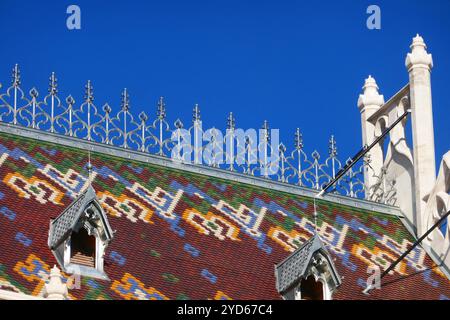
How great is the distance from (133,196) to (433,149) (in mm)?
8119

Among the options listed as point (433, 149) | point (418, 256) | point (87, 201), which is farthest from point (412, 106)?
point (87, 201)

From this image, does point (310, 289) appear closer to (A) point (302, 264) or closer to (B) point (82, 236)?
(A) point (302, 264)

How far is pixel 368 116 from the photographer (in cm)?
4653

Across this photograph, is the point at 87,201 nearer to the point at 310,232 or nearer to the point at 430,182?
the point at 310,232

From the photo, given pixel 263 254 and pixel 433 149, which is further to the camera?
pixel 433 149

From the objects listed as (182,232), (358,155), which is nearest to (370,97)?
(358,155)

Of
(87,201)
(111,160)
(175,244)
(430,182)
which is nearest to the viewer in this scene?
(87,201)

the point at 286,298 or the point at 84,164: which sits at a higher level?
the point at 84,164

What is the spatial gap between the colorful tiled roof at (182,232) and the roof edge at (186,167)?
0.13 m

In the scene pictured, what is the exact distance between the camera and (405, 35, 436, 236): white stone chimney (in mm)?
43844

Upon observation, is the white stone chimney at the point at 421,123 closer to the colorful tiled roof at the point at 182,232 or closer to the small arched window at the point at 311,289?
the colorful tiled roof at the point at 182,232

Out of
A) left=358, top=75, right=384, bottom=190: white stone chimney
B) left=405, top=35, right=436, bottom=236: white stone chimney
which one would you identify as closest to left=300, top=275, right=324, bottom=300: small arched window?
left=405, top=35, right=436, bottom=236: white stone chimney

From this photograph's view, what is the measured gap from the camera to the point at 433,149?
44.2 meters

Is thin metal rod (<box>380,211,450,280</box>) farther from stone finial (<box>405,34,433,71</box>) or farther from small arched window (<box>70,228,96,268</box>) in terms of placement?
small arched window (<box>70,228,96,268</box>)
